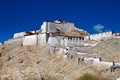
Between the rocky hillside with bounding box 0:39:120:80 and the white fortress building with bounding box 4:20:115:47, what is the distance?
1.75 metres

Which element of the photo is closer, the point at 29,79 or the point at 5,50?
the point at 29,79

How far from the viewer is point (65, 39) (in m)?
82.3

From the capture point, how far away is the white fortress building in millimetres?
82625

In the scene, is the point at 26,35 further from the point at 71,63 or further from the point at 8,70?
the point at 71,63

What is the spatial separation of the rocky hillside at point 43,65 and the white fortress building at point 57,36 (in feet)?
5.75

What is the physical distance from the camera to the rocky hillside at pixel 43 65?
69000mm

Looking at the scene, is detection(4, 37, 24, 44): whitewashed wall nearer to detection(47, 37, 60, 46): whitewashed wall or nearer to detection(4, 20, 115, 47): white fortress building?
detection(4, 20, 115, 47): white fortress building

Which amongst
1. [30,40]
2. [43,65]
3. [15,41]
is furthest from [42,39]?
[15,41]

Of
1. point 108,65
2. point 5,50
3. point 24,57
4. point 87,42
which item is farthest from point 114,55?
point 5,50

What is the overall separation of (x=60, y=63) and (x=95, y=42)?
12.1m

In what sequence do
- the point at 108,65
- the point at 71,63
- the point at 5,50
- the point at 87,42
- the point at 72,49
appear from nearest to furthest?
the point at 108,65 < the point at 71,63 < the point at 72,49 < the point at 87,42 < the point at 5,50

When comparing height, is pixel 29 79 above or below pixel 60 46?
below

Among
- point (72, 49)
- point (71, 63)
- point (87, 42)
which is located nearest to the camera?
point (71, 63)

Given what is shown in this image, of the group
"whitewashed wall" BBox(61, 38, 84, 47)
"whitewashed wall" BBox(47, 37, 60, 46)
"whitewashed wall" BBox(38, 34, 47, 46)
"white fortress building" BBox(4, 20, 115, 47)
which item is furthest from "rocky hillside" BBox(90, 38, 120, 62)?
"whitewashed wall" BBox(38, 34, 47, 46)
